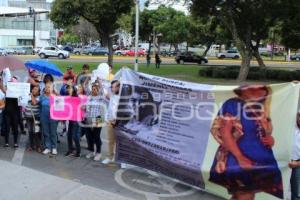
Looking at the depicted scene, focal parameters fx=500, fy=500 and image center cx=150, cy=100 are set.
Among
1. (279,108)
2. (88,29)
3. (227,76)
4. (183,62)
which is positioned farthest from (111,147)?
(88,29)

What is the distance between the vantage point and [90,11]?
33438mm

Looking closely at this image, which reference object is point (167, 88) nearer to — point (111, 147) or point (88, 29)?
point (111, 147)

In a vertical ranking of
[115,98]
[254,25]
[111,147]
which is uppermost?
[254,25]

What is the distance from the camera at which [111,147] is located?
8516mm

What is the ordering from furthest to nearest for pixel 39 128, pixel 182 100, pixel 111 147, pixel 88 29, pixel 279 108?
1. pixel 88 29
2. pixel 39 128
3. pixel 111 147
4. pixel 182 100
5. pixel 279 108

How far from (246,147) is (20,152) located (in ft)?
15.0

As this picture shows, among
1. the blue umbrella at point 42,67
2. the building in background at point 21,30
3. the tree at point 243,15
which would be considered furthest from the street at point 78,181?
the building in background at point 21,30

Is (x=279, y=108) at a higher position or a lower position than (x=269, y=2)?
lower

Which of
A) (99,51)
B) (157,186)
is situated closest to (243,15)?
(157,186)

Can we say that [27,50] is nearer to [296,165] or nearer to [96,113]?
[96,113]

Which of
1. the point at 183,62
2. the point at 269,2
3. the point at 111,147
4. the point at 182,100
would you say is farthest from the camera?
the point at 183,62

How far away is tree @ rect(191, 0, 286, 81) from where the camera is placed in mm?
27280

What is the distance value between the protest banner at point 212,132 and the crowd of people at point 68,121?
604 millimetres

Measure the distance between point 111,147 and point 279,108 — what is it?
3.37 meters
